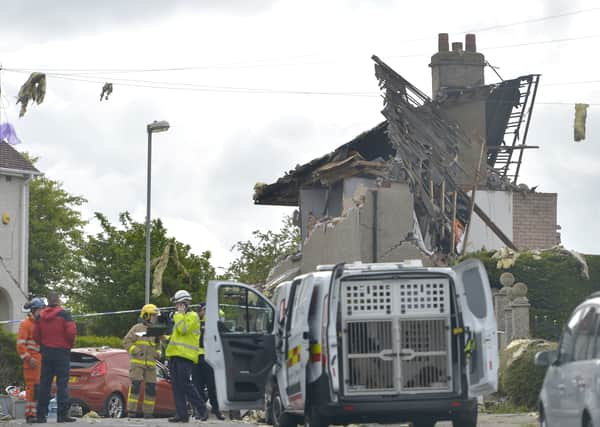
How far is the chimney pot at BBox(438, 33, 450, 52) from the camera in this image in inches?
1613

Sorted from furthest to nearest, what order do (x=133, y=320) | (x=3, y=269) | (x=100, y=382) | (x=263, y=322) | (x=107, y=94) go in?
1. (x=133, y=320)
2. (x=3, y=269)
3. (x=107, y=94)
4. (x=100, y=382)
5. (x=263, y=322)

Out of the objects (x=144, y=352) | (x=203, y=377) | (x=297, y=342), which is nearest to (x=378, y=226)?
(x=144, y=352)

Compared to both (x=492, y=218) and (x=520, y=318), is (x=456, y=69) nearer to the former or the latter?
(x=492, y=218)

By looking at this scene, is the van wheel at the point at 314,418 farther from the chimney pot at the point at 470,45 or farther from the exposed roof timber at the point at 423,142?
the chimney pot at the point at 470,45

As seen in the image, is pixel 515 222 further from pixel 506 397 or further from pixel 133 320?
pixel 133 320

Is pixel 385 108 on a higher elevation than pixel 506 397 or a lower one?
higher

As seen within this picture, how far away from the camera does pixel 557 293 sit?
27.4 meters

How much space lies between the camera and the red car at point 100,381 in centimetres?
2414

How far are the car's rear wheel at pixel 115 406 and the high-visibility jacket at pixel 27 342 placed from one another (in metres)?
5.34

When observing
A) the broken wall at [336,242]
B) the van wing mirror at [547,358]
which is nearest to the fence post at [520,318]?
the van wing mirror at [547,358]

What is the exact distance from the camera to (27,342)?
19.0 m

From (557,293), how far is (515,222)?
33.0 feet

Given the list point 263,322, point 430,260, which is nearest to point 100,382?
point 263,322

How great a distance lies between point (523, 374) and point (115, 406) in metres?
7.44
